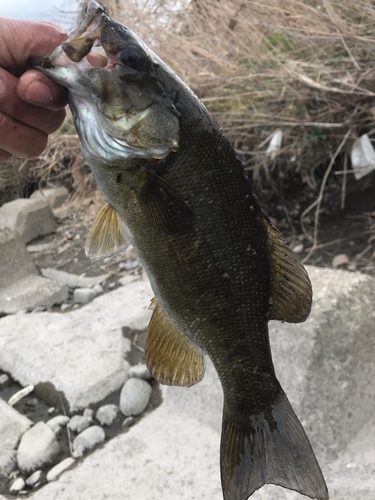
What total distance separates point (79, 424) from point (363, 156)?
3.31m

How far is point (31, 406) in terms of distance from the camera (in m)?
3.15

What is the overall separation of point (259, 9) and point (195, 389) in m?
3.66

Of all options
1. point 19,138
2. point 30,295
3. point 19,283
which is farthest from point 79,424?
point 19,283

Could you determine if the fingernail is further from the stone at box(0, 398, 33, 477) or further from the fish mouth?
the stone at box(0, 398, 33, 477)

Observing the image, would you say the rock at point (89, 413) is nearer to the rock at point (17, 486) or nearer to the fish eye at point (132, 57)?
the rock at point (17, 486)

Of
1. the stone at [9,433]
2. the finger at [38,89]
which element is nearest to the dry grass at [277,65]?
the finger at [38,89]

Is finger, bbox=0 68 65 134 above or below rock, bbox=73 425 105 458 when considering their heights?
above

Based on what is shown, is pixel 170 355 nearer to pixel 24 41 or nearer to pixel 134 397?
pixel 24 41

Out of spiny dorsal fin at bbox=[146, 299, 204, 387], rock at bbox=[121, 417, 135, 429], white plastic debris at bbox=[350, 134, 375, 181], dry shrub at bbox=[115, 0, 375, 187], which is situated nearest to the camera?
spiny dorsal fin at bbox=[146, 299, 204, 387]

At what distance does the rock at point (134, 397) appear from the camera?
114 inches

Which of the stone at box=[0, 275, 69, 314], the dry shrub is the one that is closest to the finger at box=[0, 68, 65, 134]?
the dry shrub

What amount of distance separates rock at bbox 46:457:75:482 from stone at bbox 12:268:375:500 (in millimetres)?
75

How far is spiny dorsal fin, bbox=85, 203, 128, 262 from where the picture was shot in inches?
55.2

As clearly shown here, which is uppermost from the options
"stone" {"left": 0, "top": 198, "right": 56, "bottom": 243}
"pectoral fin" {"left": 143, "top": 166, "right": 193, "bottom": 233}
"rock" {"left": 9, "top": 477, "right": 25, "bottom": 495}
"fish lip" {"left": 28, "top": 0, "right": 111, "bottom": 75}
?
"fish lip" {"left": 28, "top": 0, "right": 111, "bottom": 75}
